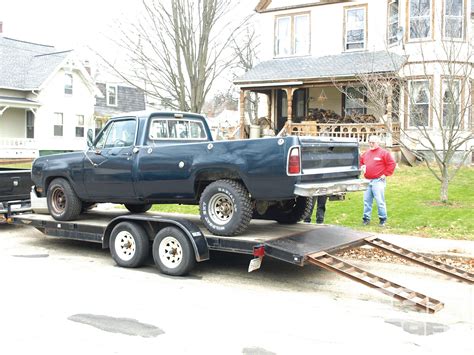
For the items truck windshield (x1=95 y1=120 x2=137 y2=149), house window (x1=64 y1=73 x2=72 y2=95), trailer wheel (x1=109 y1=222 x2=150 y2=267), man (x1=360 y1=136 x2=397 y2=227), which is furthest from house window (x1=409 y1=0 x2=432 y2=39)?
house window (x1=64 y1=73 x2=72 y2=95)

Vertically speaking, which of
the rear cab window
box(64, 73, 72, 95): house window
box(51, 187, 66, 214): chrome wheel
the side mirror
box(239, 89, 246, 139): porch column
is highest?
box(64, 73, 72, 95): house window

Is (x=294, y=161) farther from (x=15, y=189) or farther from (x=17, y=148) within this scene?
(x=17, y=148)

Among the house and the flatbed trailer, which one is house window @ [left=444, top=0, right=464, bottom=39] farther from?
the flatbed trailer

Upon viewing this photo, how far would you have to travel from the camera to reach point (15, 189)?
11.4m

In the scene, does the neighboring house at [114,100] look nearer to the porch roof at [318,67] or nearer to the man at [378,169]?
the porch roof at [318,67]

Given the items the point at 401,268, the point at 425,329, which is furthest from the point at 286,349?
the point at 401,268

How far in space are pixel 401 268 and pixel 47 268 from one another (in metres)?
5.25

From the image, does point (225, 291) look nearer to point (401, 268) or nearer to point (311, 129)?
point (401, 268)

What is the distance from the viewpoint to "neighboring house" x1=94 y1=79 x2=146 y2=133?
44.6 metres

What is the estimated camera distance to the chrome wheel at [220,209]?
7.54 metres

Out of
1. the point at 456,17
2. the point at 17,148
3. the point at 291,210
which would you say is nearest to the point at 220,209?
the point at 291,210

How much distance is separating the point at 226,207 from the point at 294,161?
1260mm

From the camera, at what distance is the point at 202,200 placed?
7648mm

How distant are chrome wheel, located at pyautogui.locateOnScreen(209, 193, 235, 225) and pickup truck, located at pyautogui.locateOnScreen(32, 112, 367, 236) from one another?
1 centimetres
